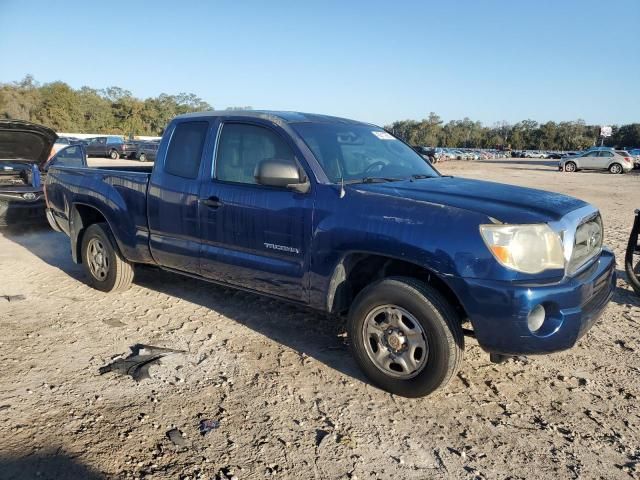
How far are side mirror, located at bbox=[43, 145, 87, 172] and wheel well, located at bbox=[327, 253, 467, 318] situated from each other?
7370mm

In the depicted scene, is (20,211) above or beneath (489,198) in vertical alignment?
beneath

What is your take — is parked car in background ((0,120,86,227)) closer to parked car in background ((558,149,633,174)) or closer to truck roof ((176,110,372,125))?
truck roof ((176,110,372,125))

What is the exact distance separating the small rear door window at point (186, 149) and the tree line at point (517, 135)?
89724mm

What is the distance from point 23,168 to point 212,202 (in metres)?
6.12

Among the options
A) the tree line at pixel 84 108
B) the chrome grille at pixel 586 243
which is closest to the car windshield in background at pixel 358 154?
the chrome grille at pixel 586 243

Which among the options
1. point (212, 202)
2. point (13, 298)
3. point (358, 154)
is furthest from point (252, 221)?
point (13, 298)

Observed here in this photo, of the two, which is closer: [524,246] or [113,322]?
[524,246]

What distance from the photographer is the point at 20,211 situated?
26.8 feet

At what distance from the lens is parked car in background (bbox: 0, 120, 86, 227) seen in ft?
26.5

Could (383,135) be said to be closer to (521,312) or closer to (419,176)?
(419,176)

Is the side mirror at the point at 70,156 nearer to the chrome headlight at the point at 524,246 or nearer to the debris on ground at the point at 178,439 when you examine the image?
the debris on ground at the point at 178,439

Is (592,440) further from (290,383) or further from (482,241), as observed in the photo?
(290,383)

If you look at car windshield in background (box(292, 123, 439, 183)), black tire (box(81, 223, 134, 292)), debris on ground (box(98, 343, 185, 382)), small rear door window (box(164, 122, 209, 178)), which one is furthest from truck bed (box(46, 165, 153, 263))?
car windshield in background (box(292, 123, 439, 183))

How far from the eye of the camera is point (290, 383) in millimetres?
3502
